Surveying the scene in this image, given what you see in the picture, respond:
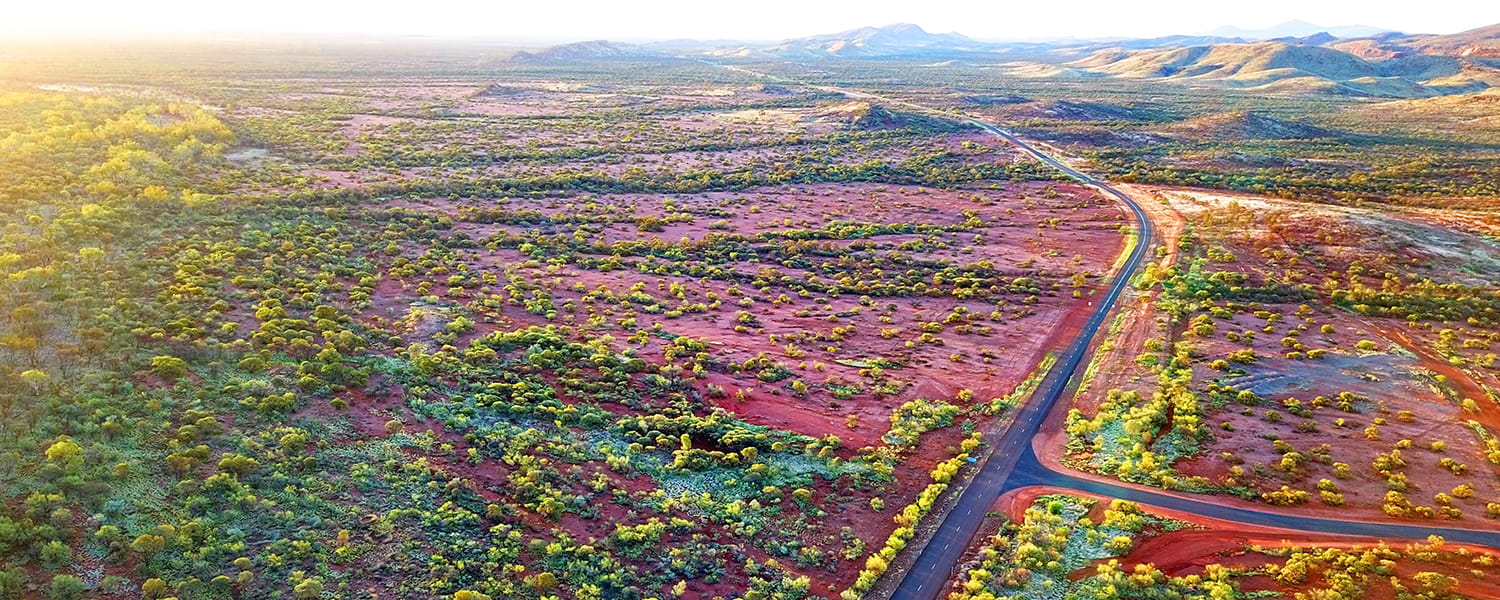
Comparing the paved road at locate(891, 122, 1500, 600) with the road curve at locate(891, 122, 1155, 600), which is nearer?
the road curve at locate(891, 122, 1155, 600)

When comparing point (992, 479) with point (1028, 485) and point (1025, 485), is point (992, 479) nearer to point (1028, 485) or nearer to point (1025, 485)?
point (1025, 485)

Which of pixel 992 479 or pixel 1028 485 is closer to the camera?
pixel 1028 485

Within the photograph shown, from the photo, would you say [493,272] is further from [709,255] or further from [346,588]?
[346,588]

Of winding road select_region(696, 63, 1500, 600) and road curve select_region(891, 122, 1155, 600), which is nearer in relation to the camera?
road curve select_region(891, 122, 1155, 600)

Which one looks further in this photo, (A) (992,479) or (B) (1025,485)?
(A) (992,479)

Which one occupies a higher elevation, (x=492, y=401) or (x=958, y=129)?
(x=958, y=129)

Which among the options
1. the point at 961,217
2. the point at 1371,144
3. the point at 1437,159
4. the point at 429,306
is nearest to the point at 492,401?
the point at 429,306

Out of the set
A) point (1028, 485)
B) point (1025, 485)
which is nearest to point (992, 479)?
point (1025, 485)

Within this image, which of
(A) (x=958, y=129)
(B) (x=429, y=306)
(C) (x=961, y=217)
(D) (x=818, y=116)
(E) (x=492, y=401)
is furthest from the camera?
A: (D) (x=818, y=116)

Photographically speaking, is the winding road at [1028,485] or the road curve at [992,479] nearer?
the road curve at [992,479]

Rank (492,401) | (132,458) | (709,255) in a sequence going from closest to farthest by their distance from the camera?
1. (132,458)
2. (492,401)
3. (709,255)

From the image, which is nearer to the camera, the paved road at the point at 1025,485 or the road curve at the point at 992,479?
→ the road curve at the point at 992,479
